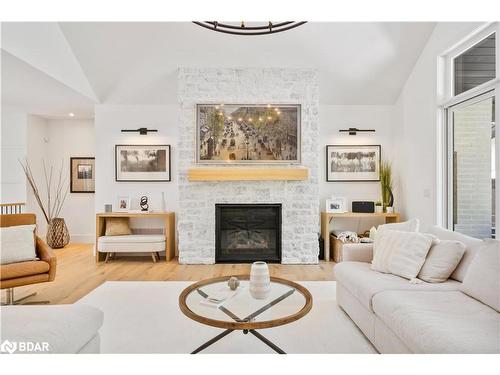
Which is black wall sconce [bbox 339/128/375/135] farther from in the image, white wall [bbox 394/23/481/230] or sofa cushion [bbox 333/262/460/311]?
sofa cushion [bbox 333/262/460/311]

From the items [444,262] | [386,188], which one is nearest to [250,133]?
[386,188]

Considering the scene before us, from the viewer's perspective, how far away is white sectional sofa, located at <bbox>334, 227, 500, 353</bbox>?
5.18ft

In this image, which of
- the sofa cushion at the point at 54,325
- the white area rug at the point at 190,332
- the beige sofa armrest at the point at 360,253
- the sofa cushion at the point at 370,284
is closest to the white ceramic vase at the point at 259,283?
the white area rug at the point at 190,332

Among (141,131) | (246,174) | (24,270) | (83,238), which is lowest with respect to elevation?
(83,238)

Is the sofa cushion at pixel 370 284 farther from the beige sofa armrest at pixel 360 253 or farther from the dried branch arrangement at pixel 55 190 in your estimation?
the dried branch arrangement at pixel 55 190

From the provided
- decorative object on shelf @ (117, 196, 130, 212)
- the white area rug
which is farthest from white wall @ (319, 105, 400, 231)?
decorative object on shelf @ (117, 196, 130, 212)

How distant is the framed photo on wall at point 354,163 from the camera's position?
5.37 m

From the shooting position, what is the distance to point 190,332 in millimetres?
2471

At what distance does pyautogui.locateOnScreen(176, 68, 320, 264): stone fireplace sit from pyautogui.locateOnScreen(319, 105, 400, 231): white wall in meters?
0.73

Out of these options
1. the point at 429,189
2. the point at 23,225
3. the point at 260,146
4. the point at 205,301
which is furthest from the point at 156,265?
the point at 429,189

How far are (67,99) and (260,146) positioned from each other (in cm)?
315

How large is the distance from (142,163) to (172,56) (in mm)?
1815

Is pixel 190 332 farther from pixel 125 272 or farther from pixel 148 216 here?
pixel 148 216

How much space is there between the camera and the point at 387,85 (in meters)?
4.99
